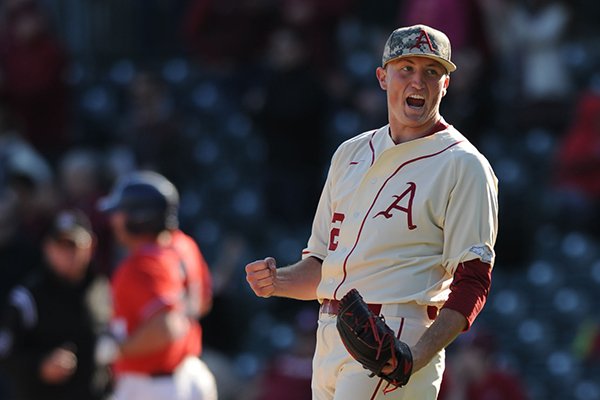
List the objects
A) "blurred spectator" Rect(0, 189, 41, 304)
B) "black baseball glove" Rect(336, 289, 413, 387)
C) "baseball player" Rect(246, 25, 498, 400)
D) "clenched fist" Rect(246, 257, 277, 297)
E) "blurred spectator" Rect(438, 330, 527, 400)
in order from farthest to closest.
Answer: "blurred spectator" Rect(0, 189, 41, 304)
"blurred spectator" Rect(438, 330, 527, 400)
"clenched fist" Rect(246, 257, 277, 297)
"baseball player" Rect(246, 25, 498, 400)
"black baseball glove" Rect(336, 289, 413, 387)

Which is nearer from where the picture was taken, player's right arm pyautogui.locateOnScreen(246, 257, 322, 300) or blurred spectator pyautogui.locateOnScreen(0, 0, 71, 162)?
player's right arm pyautogui.locateOnScreen(246, 257, 322, 300)

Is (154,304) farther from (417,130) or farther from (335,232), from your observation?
(417,130)

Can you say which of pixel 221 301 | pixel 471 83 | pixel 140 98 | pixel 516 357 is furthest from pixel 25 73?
pixel 516 357

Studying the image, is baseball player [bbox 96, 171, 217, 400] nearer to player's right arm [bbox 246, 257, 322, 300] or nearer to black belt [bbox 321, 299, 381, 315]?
player's right arm [bbox 246, 257, 322, 300]

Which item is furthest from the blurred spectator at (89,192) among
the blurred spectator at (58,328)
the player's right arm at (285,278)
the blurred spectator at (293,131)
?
the player's right arm at (285,278)

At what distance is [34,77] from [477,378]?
5.87 metres

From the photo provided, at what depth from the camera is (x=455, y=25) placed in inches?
416

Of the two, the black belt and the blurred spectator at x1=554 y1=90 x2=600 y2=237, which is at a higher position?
the blurred spectator at x1=554 y1=90 x2=600 y2=237

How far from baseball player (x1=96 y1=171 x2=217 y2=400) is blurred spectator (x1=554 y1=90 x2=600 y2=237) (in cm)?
344

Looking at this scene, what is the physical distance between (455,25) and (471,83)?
0.54m

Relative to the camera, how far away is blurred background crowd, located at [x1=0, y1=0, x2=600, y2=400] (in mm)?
10008

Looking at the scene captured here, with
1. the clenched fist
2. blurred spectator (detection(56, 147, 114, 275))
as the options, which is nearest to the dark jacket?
blurred spectator (detection(56, 147, 114, 275))

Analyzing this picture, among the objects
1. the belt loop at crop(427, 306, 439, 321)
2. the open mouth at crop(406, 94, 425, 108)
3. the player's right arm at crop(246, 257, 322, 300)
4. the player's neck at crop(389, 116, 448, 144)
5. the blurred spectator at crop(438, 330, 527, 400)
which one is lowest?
the blurred spectator at crop(438, 330, 527, 400)

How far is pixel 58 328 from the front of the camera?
7699 mm
